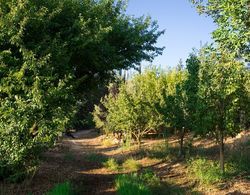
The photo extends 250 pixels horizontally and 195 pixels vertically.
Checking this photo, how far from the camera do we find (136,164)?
667 inches

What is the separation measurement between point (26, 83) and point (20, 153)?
2031mm

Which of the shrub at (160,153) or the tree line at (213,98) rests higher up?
the tree line at (213,98)

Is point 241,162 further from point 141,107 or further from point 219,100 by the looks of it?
point 141,107

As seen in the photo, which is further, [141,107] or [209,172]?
[141,107]

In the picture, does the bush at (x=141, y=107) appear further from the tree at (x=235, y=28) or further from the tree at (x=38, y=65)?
the tree at (x=235, y=28)

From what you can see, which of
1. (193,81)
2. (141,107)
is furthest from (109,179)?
(141,107)

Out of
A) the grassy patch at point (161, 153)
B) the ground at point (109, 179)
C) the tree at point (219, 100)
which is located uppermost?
the tree at point (219, 100)

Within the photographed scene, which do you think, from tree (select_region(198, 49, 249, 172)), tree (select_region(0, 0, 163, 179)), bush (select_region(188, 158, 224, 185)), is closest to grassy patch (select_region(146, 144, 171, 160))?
bush (select_region(188, 158, 224, 185))

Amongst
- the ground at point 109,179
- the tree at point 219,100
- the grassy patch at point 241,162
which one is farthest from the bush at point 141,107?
the tree at point 219,100

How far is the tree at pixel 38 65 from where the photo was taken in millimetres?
10469

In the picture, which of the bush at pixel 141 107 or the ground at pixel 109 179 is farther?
the bush at pixel 141 107

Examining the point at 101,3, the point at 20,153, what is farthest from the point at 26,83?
the point at 101,3

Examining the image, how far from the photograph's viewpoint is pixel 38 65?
1075 cm

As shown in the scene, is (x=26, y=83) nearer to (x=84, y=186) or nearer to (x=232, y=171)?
(x=84, y=186)
